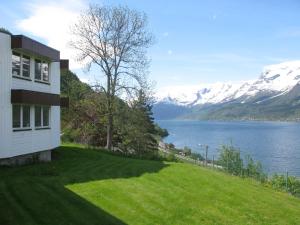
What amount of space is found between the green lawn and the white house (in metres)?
1.67

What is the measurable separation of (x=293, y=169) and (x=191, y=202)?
56.9m

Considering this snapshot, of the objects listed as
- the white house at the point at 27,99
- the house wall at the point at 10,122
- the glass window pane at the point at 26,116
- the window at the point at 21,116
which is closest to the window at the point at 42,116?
the white house at the point at 27,99

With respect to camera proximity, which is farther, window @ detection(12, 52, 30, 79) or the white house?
window @ detection(12, 52, 30, 79)

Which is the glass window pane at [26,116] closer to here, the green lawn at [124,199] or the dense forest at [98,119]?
the green lawn at [124,199]

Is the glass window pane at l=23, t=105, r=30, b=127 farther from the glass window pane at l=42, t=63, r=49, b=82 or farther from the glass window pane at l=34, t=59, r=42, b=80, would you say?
the glass window pane at l=42, t=63, r=49, b=82

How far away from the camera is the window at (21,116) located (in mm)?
21141

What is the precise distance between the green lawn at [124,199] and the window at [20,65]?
4.69m

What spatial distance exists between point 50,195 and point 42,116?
11299 mm

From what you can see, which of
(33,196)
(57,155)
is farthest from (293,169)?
(33,196)

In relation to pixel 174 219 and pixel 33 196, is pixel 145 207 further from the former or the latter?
pixel 33 196

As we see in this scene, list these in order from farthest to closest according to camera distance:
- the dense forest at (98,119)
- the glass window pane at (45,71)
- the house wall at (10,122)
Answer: the dense forest at (98,119)
the glass window pane at (45,71)
the house wall at (10,122)

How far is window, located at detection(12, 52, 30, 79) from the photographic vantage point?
21.2 m

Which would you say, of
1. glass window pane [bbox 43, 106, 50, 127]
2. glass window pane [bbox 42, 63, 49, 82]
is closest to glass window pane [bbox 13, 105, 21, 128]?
glass window pane [bbox 43, 106, 50, 127]

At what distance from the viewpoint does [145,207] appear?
14344mm
